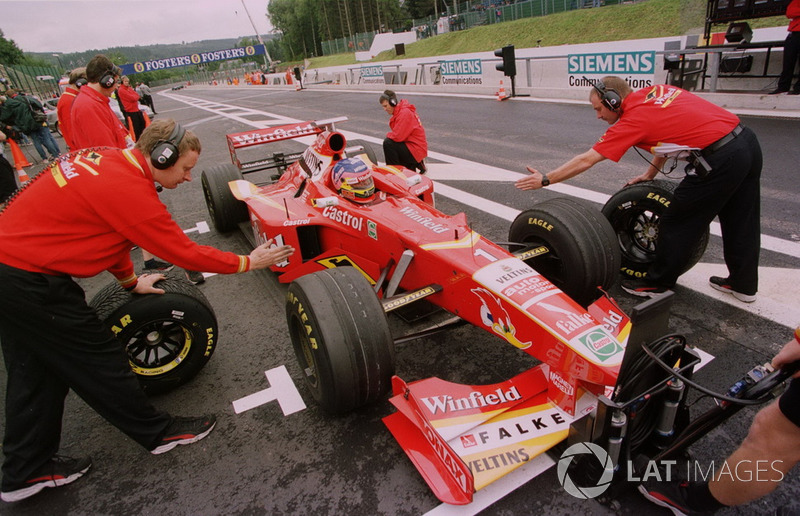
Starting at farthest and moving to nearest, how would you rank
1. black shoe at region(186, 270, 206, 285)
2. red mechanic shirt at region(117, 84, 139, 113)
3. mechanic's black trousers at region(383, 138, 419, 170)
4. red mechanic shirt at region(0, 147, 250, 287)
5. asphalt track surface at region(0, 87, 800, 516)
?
red mechanic shirt at region(117, 84, 139, 113) → mechanic's black trousers at region(383, 138, 419, 170) → black shoe at region(186, 270, 206, 285) → asphalt track surface at region(0, 87, 800, 516) → red mechanic shirt at region(0, 147, 250, 287)

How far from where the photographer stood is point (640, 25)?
2648 cm

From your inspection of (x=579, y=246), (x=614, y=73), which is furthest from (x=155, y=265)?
(x=614, y=73)

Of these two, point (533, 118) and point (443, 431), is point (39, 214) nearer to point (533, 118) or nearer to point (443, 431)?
point (443, 431)

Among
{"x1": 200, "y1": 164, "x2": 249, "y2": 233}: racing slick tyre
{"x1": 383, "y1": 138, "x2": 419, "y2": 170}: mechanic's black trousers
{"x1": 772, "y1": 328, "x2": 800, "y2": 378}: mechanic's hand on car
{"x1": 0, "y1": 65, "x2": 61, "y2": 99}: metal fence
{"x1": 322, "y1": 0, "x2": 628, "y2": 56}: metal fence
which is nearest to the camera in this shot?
{"x1": 772, "y1": 328, "x2": 800, "y2": 378}: mechanic's hand on car

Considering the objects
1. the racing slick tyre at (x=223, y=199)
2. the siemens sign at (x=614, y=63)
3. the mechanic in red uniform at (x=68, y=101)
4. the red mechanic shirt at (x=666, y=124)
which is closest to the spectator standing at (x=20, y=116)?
the mechanic in red uniform at (x=68, y=101)

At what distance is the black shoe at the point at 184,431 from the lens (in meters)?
2.99

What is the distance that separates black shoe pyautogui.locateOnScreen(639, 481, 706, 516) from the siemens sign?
498 inches

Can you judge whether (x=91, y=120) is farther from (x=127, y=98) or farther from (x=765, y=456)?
(x=127, y=98)

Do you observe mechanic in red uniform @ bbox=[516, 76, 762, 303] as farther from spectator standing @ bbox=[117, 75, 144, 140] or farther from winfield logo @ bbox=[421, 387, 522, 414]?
spectator standing @ bbox=[117, 75, 144, 140]

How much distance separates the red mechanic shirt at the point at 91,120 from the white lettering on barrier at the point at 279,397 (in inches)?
135

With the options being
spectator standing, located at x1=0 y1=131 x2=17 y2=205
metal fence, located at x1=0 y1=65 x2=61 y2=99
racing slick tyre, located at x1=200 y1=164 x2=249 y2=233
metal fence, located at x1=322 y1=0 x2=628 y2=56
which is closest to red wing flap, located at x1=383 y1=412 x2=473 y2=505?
racing slick tyre, located at x1=200 y1=164 x2=249 y2=233

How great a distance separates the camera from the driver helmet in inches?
161

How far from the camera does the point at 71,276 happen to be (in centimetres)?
260

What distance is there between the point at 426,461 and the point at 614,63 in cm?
1359
